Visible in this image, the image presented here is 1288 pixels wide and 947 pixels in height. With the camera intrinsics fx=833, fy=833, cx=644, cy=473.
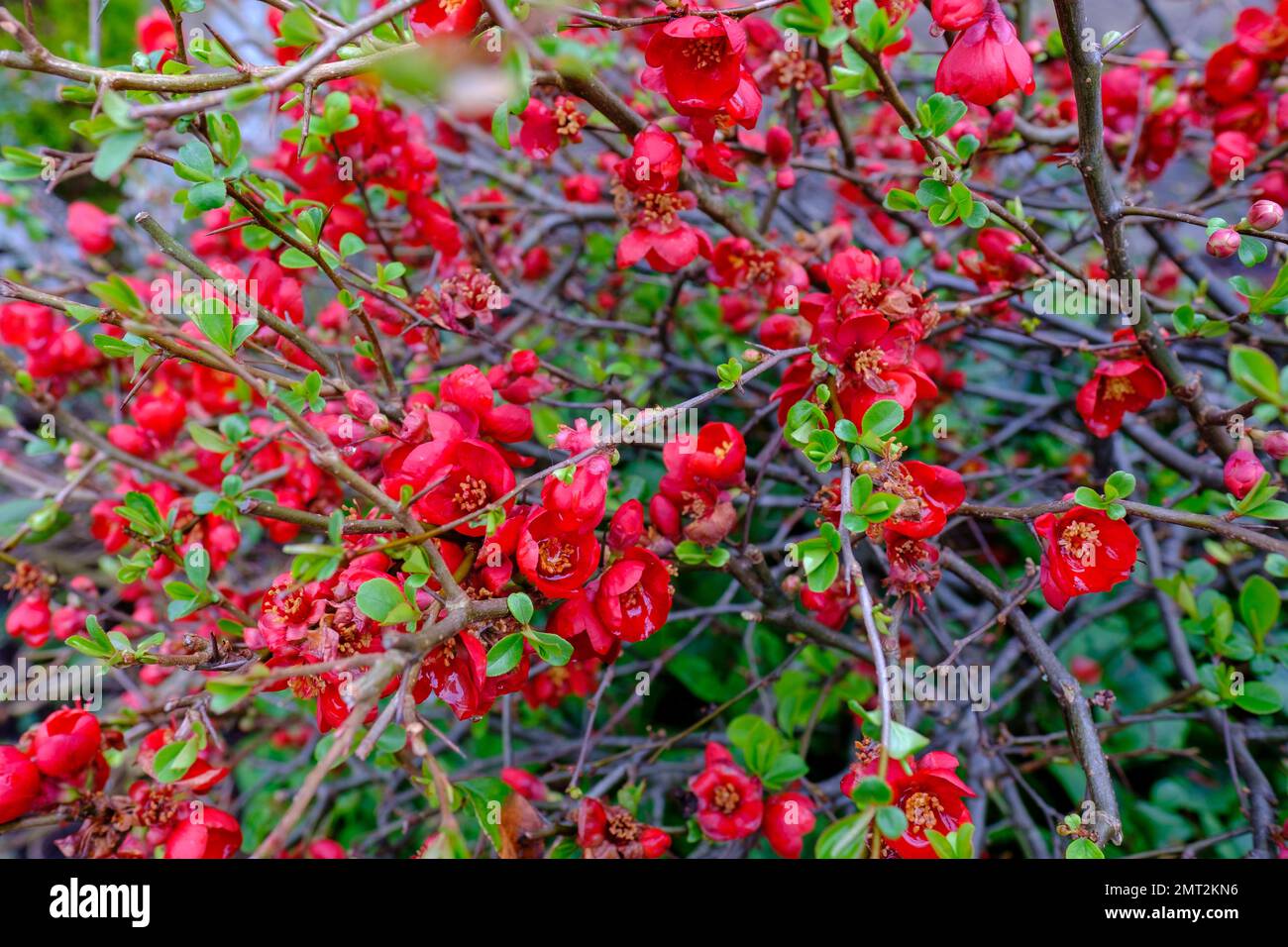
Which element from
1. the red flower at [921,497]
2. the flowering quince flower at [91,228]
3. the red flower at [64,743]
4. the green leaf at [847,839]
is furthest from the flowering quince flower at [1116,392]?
the flowering quince flower at [91,228]

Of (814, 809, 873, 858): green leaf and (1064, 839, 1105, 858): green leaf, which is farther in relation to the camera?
(1064, 839, 1105, 858): green leaf

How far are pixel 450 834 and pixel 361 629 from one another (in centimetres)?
26

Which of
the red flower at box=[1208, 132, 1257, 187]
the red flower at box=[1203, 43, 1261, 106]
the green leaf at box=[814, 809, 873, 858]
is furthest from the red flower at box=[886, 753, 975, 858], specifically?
the red flower at box=[1203, 43, 1261, 106]

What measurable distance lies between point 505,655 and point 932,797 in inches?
17.7

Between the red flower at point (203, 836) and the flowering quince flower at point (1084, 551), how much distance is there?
95 cm

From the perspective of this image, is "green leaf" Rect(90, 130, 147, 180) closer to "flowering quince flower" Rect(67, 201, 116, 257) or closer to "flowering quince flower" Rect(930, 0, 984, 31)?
"flowering quince flower" Rect(930, 0, 984, 31)

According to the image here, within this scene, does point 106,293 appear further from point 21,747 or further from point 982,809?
point 982,809

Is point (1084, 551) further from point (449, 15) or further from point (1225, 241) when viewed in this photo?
point (449, 15)

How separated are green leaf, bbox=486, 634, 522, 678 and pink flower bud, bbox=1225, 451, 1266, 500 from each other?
748 mm

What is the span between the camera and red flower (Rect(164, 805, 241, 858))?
0.91 metres

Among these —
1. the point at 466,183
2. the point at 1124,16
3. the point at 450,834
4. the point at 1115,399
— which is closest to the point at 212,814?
the point at 450,834

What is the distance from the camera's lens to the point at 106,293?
611mm

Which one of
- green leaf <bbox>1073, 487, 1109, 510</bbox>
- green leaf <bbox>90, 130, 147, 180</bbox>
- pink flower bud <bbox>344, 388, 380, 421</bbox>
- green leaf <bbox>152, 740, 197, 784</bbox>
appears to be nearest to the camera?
green leaf <bbox>90, 130, 147, 180</bbox>
